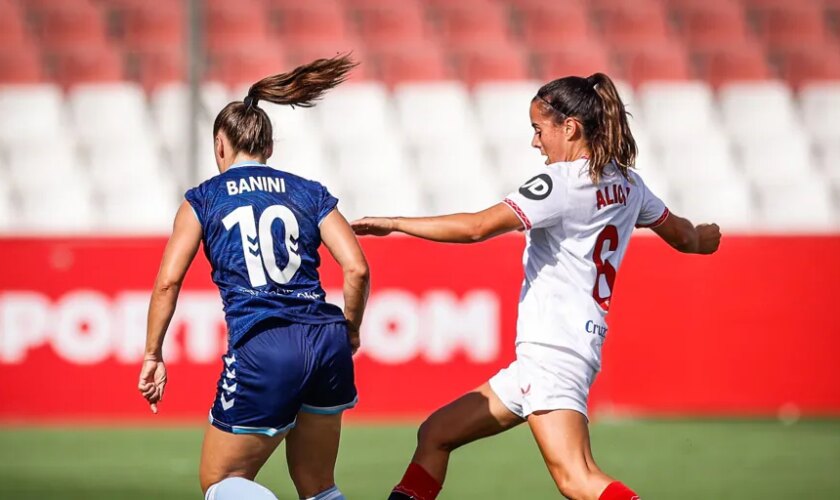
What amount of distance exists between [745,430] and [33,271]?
6235mm

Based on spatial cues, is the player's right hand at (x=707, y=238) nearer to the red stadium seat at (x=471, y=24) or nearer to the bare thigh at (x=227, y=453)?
the bare thigh at (x=227, y=453)

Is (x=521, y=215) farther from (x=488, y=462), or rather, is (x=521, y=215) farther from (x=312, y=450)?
(x=488, y=462)

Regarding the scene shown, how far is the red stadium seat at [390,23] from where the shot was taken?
16562 mm

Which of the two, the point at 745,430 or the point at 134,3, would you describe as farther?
the point at 134,3

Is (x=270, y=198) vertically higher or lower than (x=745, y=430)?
higher

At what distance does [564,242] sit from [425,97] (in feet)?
35.6

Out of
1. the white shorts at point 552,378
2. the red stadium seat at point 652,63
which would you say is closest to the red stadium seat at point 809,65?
the red stadium seat at point 652,63

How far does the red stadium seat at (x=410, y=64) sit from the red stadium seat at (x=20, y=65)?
427 cm

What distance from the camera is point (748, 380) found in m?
11.1

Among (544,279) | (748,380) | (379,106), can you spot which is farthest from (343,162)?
(544,279)

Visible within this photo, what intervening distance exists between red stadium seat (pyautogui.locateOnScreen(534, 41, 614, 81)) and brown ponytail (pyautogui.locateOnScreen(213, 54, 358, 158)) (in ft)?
37.8

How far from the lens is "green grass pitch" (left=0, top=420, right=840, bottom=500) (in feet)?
25.1

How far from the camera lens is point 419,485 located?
5.23 m

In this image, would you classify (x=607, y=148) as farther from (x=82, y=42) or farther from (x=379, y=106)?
(x=82, y=42)
